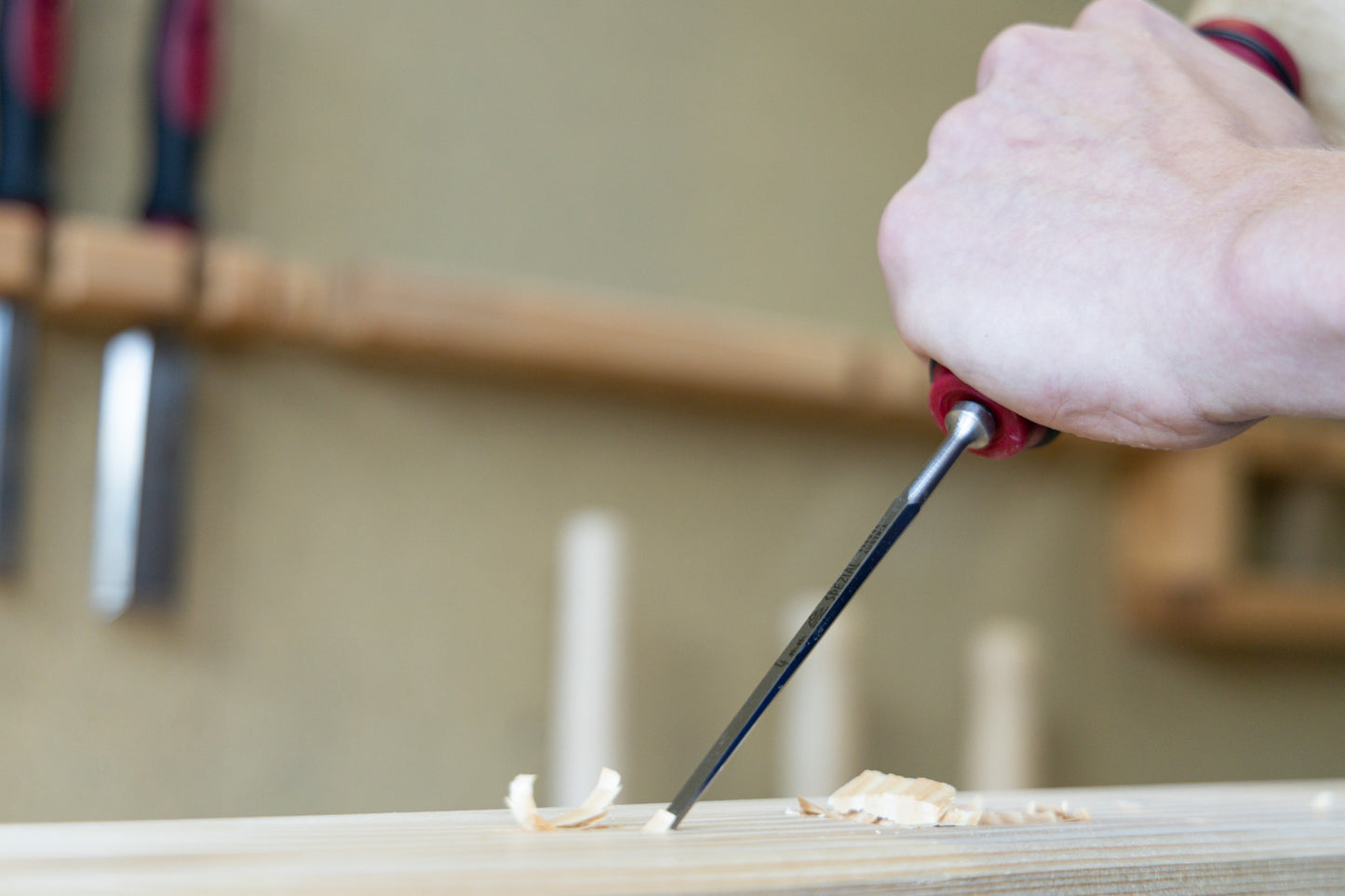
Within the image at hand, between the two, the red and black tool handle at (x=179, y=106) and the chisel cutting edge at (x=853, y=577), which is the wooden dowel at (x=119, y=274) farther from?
the chisel cutting edge at (x=853, y=577)

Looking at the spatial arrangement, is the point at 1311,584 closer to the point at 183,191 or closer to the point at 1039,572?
the point at 1039,572

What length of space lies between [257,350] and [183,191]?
139 millimetres

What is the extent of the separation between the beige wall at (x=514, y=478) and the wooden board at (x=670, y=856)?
0.60 m

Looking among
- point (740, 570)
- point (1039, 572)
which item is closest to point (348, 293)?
point (740, 570)

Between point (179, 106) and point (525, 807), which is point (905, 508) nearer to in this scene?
point (525, 807)

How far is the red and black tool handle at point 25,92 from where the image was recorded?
2.71 ft

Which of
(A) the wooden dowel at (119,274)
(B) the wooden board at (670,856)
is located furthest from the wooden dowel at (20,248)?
(B) the wooden board at (670,856)

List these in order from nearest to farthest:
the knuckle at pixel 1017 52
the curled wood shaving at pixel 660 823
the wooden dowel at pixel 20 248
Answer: the curled wood shaving at pixel 660 823 → the knuckle at pixel 1017 52 → the wooden dowel at pixel 20 248

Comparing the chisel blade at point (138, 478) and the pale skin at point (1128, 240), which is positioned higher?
the pale skin at point (1128, 240)

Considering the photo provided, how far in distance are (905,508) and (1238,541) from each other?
1091mm

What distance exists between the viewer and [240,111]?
3.16ft

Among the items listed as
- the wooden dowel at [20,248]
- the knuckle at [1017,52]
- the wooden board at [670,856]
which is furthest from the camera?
the wooden dowel at [20,248]

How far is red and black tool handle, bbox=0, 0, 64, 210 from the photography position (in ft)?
2.71

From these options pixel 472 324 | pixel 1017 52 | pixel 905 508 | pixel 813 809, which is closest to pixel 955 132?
pixel 1017 52
